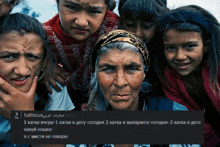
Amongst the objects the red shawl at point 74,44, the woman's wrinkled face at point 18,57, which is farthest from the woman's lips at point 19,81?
the red shawl at point 74,44

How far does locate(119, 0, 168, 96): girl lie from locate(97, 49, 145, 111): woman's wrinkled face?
134mm

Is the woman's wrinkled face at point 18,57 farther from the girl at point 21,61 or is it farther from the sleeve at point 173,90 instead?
the sleeve at point 173,90

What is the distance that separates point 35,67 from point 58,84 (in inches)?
6.5

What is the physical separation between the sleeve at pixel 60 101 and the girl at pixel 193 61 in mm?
506

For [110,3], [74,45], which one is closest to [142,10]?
[110,3]

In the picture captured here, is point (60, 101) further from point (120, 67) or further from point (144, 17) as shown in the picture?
point (144, 17)

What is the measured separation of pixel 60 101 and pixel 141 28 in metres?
0.57

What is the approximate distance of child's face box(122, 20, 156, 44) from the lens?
3.72 feet

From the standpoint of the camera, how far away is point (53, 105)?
114cm

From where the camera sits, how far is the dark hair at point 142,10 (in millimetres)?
1120

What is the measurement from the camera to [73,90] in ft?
3.88

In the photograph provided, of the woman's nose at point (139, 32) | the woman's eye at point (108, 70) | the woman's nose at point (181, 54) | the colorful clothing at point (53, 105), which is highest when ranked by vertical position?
the woman's nose at point (139, 32)

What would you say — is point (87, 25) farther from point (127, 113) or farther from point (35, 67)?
point (127, 113)

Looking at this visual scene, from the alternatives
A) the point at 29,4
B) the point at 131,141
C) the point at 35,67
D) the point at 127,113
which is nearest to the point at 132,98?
the point at 127,113
